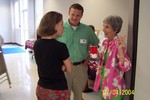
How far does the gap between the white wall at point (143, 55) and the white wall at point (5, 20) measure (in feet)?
37.1

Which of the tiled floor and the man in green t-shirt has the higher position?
the man in green t-shirt

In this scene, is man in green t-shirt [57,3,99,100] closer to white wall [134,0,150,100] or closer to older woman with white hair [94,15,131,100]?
older woman with white hair [94,15,131,100]

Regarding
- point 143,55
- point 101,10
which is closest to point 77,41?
point 143,55

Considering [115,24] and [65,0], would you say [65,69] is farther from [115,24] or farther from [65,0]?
[65,0]

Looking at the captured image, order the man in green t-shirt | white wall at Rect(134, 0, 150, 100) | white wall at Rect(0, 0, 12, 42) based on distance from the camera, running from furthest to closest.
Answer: white wall at Rect(0, 0, 12, 42) → the man in green t-shirt → white wall at Rect(134, 0, 150, 100)

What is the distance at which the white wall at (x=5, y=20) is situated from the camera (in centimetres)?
1168

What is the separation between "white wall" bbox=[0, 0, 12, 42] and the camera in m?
11.7

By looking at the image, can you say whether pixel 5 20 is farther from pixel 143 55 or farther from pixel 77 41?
pixel 143 55

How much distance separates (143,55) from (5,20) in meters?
11.4

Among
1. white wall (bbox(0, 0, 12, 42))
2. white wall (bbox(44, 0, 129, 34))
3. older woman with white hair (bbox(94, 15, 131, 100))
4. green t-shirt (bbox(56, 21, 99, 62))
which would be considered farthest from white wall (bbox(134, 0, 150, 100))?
white wall (bbox(0, 0, 12, 42))

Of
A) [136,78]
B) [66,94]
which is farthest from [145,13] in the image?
[66,94]

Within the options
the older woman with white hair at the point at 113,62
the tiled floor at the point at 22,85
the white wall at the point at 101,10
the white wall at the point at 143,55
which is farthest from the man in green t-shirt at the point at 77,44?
the white wall at the point at 101,10

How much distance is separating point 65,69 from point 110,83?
0.43 meters

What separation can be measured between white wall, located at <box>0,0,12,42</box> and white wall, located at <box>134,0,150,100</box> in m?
11.3
